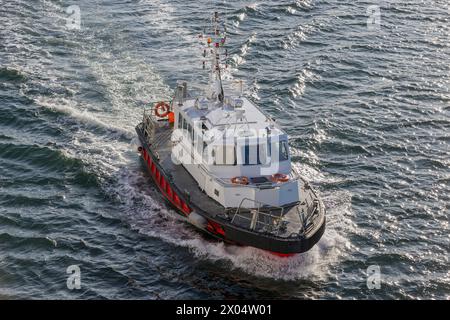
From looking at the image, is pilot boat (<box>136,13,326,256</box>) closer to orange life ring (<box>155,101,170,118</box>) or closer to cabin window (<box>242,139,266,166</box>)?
cabin window (<box>242,139,266,166</box>)

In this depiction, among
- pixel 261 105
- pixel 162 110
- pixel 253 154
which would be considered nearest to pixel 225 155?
pixel 253 154

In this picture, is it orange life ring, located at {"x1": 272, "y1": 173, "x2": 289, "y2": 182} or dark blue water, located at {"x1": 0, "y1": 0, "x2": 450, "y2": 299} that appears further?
orange life ring, located at {"x1": 272, "y1": 173, "x2": 289, "y2": 182}

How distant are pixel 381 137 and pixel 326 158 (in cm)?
356

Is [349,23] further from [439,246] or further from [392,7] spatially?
[439,246]

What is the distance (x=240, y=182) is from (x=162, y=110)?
9641 millimetres

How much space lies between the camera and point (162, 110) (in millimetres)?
35375

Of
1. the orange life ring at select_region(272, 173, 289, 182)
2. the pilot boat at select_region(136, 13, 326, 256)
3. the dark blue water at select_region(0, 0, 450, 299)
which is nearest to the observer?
the pilot boat at select_region(136, 13, 326, 256)

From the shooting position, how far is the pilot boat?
26.1 m

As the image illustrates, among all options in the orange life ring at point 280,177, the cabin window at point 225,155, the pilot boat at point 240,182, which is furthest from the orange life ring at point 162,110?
the orange life ring at point 280,177

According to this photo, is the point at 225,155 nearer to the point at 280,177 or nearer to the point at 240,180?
the point at 240,180

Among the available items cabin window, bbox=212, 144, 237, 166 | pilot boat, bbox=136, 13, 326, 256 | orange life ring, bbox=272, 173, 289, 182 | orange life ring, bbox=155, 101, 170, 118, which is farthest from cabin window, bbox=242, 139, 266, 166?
orange life ring, bbox=155, 101, 170, 118

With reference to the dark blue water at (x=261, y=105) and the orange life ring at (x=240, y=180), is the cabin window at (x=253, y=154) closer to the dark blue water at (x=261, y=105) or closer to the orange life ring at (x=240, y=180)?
the orange life ring at (x=240, y=180)
